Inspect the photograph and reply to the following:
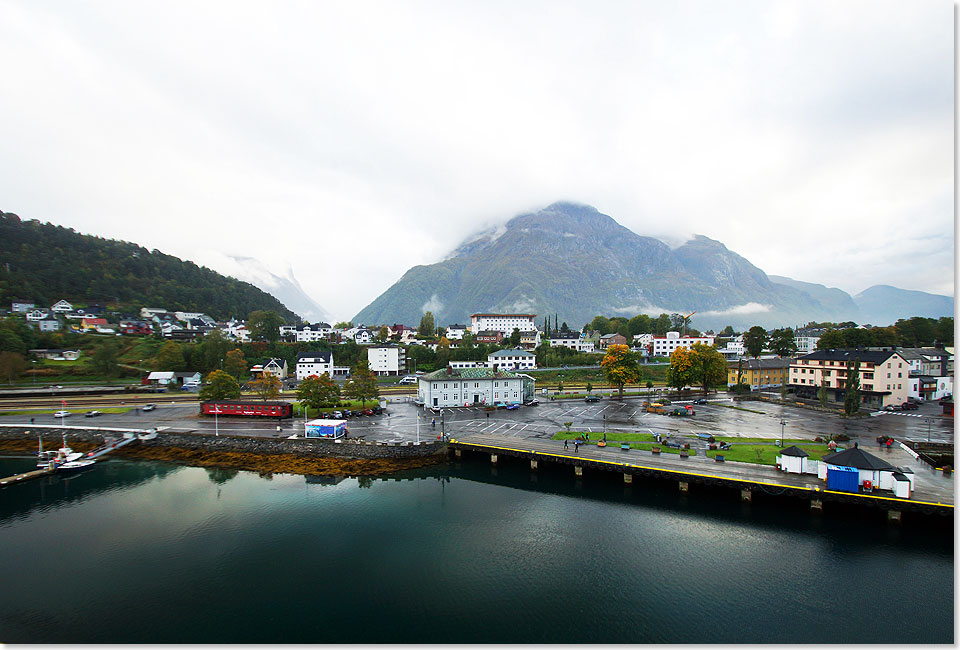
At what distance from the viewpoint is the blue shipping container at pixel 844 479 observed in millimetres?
26625

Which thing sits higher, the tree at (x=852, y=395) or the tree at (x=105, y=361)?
the tree at (x=105, y=361)

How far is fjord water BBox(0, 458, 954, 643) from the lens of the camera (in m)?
17.4

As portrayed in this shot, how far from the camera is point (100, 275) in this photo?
13925cm

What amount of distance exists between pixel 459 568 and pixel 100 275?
185 metres

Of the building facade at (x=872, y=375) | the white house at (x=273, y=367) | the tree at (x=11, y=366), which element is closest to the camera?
the building facade at (x=872, y=375)

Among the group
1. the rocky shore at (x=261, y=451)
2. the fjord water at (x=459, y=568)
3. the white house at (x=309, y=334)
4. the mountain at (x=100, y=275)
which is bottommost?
the fjord water at (x=459, y=568)

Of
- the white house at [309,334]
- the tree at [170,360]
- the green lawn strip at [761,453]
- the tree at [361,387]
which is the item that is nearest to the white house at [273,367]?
the tree at [170,360]

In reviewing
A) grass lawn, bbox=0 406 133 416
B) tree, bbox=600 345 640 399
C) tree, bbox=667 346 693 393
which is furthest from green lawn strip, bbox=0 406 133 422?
tree, bbox=667 346 693 393

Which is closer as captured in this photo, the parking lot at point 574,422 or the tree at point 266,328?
the parking lot at point 574,422

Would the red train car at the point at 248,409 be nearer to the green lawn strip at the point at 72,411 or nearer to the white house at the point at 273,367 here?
the green lawn strip at the point at 72,411

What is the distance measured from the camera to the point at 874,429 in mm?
42812

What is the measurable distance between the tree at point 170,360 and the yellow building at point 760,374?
115m

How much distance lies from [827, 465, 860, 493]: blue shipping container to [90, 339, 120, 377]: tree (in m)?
106

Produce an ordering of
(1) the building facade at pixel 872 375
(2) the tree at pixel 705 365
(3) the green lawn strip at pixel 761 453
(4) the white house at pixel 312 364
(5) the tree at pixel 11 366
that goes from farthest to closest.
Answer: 1. (4) the white house at pixel 312 364
2. (5) the tree at pixel 11 366
3. (2) the tree at pixel 705 365
4. (1) the building facade at pixel 872 375
5. (3) the green lawn strip at pixel 761 453
